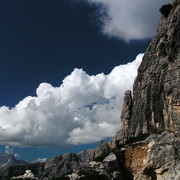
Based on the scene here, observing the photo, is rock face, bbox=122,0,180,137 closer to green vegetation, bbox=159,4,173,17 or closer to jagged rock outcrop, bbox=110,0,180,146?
jagged rock outcrop, bbox=110,0,180,146

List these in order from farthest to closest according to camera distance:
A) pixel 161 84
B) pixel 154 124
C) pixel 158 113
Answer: pixel 154 124, pixel 158 113, pixel 161 84

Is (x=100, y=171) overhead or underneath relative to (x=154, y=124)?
underneath

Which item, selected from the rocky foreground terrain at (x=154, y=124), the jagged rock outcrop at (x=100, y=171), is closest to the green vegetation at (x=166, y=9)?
the rocky foreground terrain at (x=154, y=124)

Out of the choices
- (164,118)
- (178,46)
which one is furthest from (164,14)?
(164,118)

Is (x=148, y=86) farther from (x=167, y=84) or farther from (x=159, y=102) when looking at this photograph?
(x=167, y=84)

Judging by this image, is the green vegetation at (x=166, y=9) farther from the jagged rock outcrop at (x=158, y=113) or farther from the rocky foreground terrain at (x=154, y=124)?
the jagged rock outcrop at (x=158, y=113)

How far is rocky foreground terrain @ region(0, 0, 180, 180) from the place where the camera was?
4909 centimetres

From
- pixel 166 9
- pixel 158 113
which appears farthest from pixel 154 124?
pixel 166 9

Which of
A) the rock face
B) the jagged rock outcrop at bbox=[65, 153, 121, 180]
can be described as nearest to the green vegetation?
the rock face

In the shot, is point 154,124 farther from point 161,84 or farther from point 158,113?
point 161,84

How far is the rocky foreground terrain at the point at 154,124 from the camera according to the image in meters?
49.1

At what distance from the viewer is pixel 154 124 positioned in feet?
226

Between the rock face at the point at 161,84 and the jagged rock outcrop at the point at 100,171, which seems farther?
the rock face at the point at 161,84

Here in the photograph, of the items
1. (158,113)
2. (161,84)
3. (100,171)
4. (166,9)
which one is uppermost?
(166,9)
